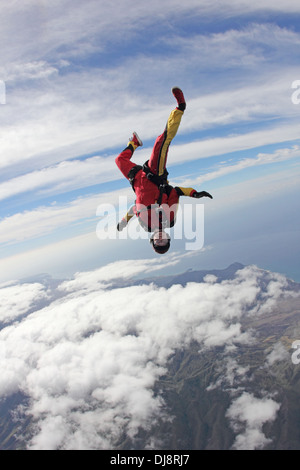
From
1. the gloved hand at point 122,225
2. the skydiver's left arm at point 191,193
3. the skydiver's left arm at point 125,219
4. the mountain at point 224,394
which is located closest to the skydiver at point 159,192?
the skydiver's left arm at point 191,193

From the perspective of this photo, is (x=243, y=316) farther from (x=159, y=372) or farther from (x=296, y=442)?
(x=296, y=442)

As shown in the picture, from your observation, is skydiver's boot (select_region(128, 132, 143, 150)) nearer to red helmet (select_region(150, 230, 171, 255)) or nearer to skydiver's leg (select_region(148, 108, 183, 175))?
skydiver's leg (select_region(148, 108, 183, 175))

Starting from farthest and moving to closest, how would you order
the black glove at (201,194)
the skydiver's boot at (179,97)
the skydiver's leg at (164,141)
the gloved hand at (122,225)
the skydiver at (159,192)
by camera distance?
1. the gloved hand at (122,225)
2. the skydiver at (159,192)
3. the skydiver's leg at (164,141)
4. the black glove at (201,194)
5. the skydiver's boot at (179,97)

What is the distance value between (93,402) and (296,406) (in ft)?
351

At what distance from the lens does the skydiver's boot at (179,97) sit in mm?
4344

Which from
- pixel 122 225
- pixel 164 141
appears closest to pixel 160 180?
pixel 164 141

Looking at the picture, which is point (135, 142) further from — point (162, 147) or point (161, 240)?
point (161, 240)

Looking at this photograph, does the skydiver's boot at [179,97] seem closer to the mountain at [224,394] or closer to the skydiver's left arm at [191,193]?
the skydiver's left arm at [191,193]

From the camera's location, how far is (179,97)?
4.47 m

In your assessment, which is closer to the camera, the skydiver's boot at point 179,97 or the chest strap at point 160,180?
the skydiver's boot at point 179,97

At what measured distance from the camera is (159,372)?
525 feet

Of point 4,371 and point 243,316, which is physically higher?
point 243,316

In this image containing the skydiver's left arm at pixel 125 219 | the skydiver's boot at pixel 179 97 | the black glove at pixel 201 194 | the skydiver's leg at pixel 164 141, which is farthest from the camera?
the skydiver's left arm at pixel 125 219

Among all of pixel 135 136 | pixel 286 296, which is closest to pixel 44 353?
pixel 286 296
